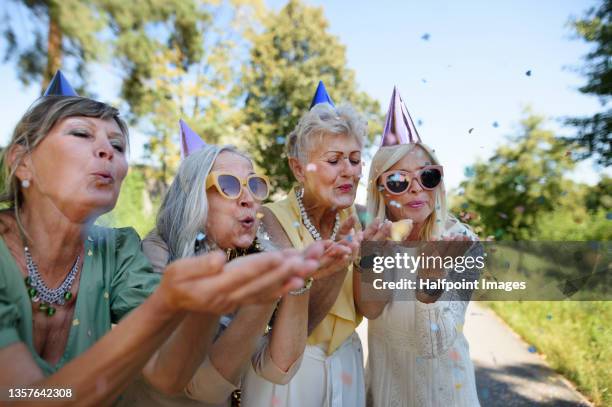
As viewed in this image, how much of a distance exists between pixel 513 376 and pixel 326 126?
4911mm

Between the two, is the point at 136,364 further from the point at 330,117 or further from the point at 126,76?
the point at 126,76

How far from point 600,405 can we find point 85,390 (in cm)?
510

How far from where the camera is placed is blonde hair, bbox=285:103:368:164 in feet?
7.66

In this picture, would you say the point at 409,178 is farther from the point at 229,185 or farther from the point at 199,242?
the point at 199,242

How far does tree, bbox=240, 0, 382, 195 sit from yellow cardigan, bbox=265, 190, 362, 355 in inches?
423

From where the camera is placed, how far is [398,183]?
2.35 meters

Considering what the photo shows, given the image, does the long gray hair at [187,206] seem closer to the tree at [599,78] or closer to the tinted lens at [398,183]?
the tinted lens at [398,183]

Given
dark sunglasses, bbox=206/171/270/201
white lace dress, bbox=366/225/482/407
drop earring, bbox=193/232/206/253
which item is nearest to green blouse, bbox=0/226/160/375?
drop earring, bbox=193/232/206/253

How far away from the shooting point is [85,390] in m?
1.05

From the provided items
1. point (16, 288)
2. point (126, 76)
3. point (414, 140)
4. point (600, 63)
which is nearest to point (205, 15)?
point (126, 76)

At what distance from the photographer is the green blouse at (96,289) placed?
4.33 feet

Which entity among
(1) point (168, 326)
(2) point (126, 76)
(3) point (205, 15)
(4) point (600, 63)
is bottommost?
(1) point (168, 326)

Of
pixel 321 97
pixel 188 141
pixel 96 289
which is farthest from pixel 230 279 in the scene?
pixel 321 97

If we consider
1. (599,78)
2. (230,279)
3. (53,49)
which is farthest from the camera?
(53,49)
